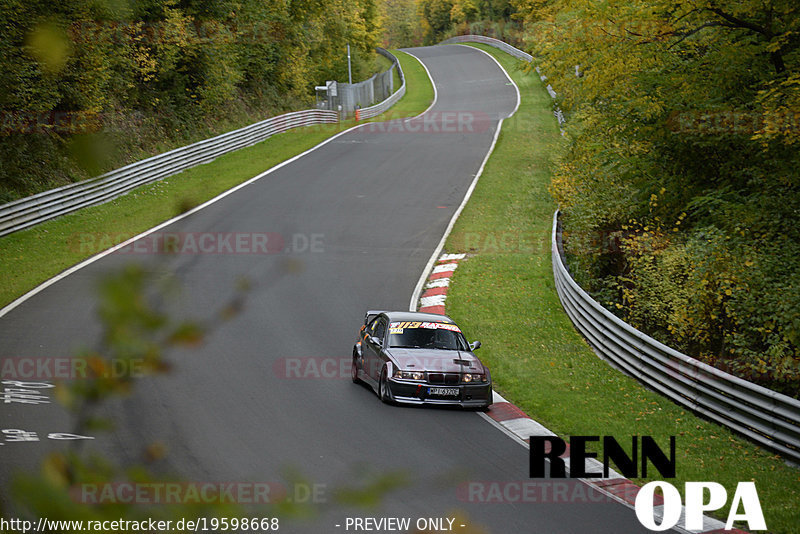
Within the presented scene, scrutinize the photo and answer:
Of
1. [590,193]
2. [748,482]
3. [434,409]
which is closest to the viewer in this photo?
[748,482]

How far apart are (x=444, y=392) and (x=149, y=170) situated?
21.8 m

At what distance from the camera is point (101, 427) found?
5.78 feet

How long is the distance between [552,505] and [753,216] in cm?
899

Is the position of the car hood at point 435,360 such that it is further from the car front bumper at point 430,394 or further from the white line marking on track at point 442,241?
the white line marking on track at point 442,241

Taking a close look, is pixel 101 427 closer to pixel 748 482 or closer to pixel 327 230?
pixel 748 482

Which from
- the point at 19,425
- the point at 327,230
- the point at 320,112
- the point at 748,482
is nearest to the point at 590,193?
the point at 327,230

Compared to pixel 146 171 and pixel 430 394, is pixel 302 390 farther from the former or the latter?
pixel 146 171

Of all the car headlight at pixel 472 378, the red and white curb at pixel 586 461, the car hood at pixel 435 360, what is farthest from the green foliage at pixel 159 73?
the red and white curb at pixel 586 461

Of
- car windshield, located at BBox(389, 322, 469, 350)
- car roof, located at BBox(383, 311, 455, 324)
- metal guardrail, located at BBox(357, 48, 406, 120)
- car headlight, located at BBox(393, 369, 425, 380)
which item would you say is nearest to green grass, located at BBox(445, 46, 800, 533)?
car windshield, located at BBox(389, 322, 469, 350)

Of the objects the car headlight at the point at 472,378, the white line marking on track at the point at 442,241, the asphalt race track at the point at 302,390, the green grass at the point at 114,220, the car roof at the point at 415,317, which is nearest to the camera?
the asphalt race track at the point at 302,390

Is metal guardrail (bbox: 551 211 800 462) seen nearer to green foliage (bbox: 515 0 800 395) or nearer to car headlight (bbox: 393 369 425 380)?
green foliage (bbox: 515 0 800 395)

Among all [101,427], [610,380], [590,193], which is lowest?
[610,380]

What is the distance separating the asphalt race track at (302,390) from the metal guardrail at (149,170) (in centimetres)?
336

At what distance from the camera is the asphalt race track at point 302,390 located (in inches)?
364
